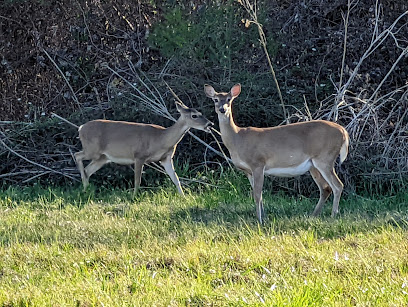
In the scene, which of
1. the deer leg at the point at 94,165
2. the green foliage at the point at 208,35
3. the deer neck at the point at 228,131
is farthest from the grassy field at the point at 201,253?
the green foliage at the point at 208,35

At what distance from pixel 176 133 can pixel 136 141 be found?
54cm

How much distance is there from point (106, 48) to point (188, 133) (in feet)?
8.42

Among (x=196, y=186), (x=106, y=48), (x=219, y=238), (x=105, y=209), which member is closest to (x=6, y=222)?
(x=105, y=209)

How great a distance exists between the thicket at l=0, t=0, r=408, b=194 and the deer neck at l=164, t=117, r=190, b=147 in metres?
0.63

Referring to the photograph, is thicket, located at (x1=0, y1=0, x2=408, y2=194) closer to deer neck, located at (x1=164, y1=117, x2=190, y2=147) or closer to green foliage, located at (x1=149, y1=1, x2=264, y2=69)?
green foliage, located at (x1=149, y1=1, x2=264, y2=69)

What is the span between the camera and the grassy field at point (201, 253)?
15.5 ft

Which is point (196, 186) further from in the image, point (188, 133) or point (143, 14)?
point (143, 14)

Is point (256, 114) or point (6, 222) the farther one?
point (256, 114)

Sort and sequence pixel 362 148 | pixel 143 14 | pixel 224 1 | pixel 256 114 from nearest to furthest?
pixel 362 148 < pixel 256 114 < pixel 224 1 < pixel 143 14

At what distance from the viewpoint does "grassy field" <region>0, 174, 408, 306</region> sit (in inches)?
185

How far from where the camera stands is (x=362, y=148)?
9.62 metres

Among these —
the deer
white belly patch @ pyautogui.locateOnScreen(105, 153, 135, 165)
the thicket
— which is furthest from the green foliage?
the deer

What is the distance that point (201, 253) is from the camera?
582 cm

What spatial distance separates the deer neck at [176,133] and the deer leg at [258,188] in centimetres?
202
